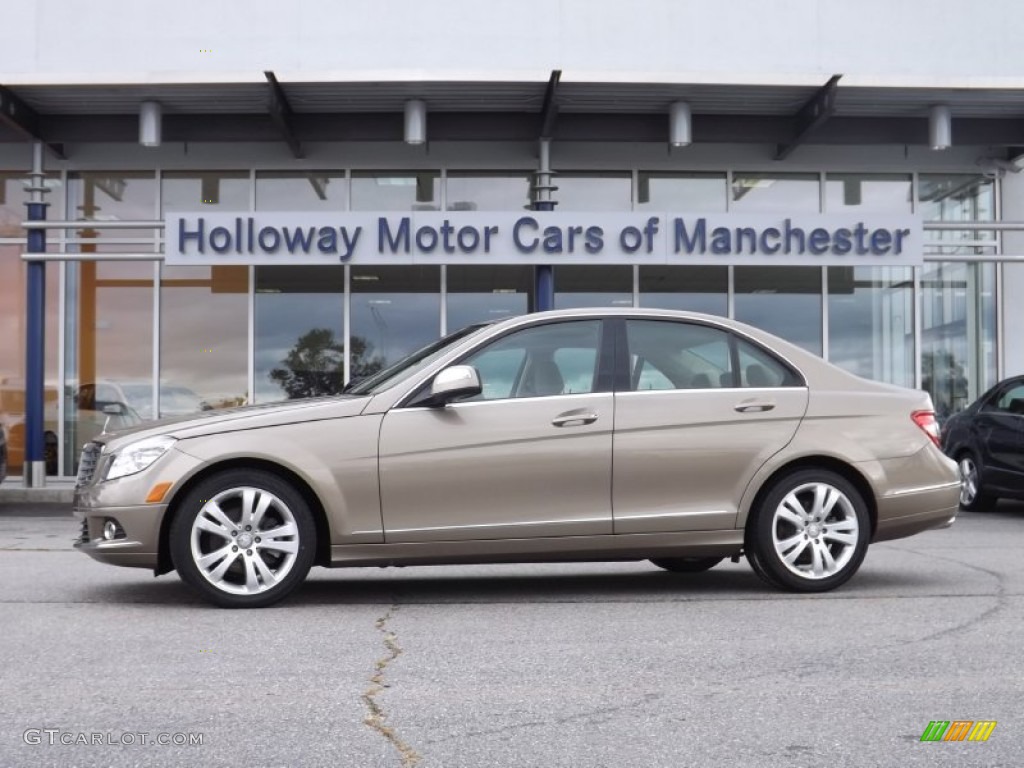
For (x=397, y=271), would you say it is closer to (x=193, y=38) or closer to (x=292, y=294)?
(x=292, y=294)

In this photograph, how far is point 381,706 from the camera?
4562mm

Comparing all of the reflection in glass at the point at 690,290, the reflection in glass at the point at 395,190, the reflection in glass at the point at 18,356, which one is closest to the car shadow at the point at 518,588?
the reflection in glass at the point at 690,290

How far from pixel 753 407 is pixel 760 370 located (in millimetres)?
280

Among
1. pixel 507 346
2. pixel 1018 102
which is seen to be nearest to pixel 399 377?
pixel 507 346

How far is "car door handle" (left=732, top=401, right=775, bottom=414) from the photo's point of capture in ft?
23.5

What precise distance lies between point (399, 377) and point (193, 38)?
11.5 metres

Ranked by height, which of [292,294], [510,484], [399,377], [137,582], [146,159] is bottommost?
[137,582]

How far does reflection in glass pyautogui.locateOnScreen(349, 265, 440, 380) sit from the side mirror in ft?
35.9

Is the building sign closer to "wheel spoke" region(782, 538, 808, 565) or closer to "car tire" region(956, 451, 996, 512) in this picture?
"car tire" region(956, 451, 996, 512)

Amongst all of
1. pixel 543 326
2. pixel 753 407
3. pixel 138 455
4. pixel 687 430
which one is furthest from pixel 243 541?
pixel 753 407

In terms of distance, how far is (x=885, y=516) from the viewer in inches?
287

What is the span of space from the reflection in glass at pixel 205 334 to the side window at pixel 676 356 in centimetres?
1112

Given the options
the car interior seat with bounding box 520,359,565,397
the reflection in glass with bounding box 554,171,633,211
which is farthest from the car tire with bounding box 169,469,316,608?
the reflection in glass with bounding box 554,171,633,211

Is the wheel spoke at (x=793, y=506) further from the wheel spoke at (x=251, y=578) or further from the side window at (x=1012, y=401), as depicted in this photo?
the side window at (x=1012, y=401)
